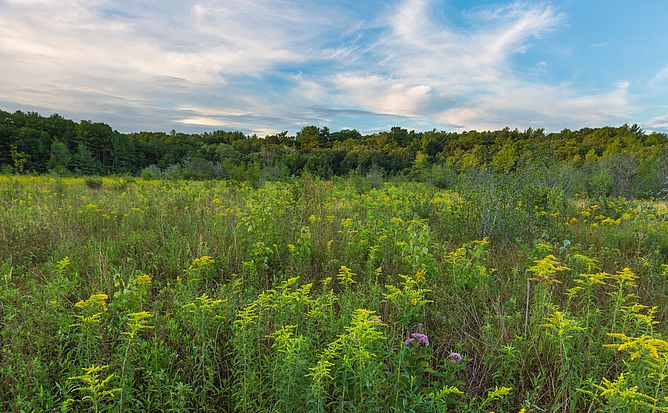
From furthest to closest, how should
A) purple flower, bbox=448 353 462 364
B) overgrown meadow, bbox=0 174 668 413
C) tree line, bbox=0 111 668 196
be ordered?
1. tree line, bbox=0 111 668 196
2. purple flower, bbox=448 353 462 364
3. overgrown meadow, bbox=0 174 668 413

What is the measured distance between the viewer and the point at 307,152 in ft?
95.4

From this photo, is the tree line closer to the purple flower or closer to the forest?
the forest

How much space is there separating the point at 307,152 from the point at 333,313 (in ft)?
90.5

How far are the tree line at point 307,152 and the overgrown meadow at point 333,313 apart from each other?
3.19 metres

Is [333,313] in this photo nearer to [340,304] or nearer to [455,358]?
[340,304]

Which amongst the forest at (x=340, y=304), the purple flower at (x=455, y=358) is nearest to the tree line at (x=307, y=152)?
the forest at (x=340, y=304)

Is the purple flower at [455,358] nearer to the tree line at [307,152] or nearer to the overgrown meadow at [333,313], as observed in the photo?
the overgrown meadow at [333,313]

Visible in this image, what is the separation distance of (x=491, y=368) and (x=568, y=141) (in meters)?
35.6

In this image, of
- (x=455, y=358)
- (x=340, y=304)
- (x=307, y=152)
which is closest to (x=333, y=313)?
(x=340, y=304)

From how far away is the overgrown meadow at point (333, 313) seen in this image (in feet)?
5.14

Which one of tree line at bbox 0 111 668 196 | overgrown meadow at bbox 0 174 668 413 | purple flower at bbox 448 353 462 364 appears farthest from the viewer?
tree line at bbox 0 111 668 196

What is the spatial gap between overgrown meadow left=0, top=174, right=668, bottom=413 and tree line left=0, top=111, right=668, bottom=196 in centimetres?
319

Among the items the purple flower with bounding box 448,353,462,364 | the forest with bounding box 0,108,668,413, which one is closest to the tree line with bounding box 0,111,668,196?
the forest with bounding box 0,108,668,413

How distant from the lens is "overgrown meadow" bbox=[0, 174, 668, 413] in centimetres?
157
